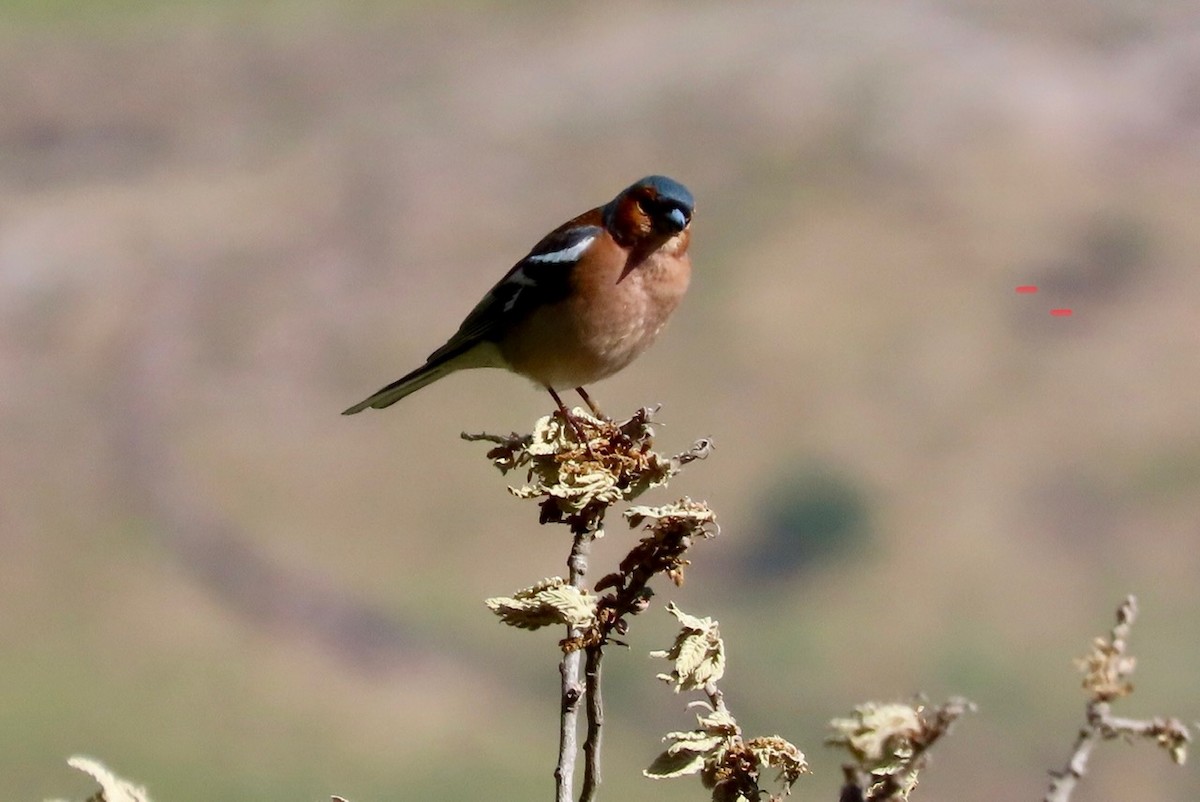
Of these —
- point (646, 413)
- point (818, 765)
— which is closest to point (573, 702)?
point (646, 413)

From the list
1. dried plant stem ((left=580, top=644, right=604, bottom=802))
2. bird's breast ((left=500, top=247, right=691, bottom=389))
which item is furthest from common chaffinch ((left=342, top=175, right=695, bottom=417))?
dried plant stem ((left=580, top=644, right=604, bottom=802))

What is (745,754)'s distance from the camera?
1597 millimetres

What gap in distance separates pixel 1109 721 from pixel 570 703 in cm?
68

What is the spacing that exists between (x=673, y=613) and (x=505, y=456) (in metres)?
0.52

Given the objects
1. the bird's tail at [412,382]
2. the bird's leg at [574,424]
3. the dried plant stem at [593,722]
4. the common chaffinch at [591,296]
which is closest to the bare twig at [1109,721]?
the dried plant stem at [593,722]

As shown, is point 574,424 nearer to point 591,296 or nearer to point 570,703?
point 570,703

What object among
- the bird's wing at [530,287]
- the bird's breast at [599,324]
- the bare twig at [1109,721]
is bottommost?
the bare twig at [1109,721]

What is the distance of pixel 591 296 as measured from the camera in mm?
3883

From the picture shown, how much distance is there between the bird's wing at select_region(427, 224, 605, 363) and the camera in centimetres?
398

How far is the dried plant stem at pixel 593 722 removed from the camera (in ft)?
4.95

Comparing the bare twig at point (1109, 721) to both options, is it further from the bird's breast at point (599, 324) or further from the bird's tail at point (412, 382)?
the bird's tail at point (412, 382)

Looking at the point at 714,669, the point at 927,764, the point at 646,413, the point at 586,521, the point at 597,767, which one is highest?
the point at 646,413

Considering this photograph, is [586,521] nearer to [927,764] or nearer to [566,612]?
[566,612]

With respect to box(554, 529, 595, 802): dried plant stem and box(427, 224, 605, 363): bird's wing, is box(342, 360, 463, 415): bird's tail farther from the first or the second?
box(554, 529, 595, 802): dried plant stem
